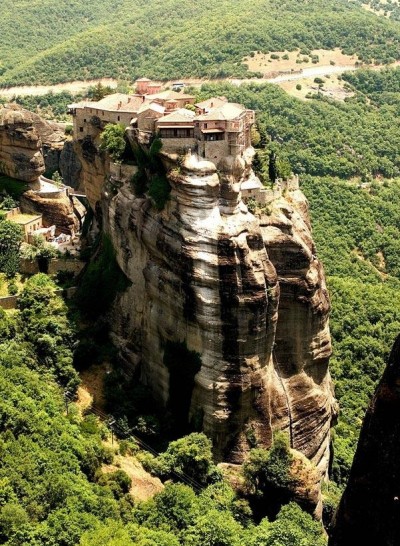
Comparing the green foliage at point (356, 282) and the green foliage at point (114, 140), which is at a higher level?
the green foliage at point (114, 140)

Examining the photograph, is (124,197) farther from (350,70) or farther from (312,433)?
(350,70)

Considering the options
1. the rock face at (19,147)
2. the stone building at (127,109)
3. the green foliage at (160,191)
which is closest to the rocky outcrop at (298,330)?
the green foliage at (160,191)

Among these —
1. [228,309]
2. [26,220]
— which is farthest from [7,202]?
[228,309]

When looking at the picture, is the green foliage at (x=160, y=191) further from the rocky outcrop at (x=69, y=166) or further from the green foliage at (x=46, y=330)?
the rocky outcrop at (x=69, y=166)

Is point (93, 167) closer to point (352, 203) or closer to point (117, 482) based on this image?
point (117, 482)

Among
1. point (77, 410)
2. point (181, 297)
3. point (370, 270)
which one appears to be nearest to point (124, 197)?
point (181, 297)
